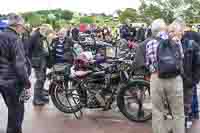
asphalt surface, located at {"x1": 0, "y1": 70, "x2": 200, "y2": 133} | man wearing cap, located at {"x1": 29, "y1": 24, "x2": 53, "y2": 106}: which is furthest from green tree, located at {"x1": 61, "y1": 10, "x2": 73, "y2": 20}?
asphalt surface, located at {"x1": 0, "y1": 70, "x2": 200, "y2": 133}

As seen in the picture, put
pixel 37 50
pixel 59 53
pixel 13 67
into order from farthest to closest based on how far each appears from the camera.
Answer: pixel 59 53 → pixel 37 50 → pixel 13 67

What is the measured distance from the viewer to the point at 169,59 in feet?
18.7

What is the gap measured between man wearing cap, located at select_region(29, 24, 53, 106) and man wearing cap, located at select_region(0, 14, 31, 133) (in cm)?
315

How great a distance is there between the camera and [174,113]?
5.97 m

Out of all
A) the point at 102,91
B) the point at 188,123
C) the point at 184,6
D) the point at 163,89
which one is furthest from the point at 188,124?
the point at 184,6

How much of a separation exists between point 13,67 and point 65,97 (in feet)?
8.58

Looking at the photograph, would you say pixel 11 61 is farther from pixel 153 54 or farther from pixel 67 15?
pixel 67 15

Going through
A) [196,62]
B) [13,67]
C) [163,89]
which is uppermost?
[13,67]

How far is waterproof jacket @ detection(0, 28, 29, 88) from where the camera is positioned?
5.88 meters

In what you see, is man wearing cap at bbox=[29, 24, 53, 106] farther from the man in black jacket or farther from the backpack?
the backpack

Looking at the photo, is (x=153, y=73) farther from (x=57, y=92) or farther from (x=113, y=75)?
(x=57, y=92)

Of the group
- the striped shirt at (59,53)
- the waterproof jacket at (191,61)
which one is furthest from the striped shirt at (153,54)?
the striped shirt at (59,53)

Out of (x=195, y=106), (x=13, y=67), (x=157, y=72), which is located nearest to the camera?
(x=157, y=72)

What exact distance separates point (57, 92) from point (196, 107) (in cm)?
246
